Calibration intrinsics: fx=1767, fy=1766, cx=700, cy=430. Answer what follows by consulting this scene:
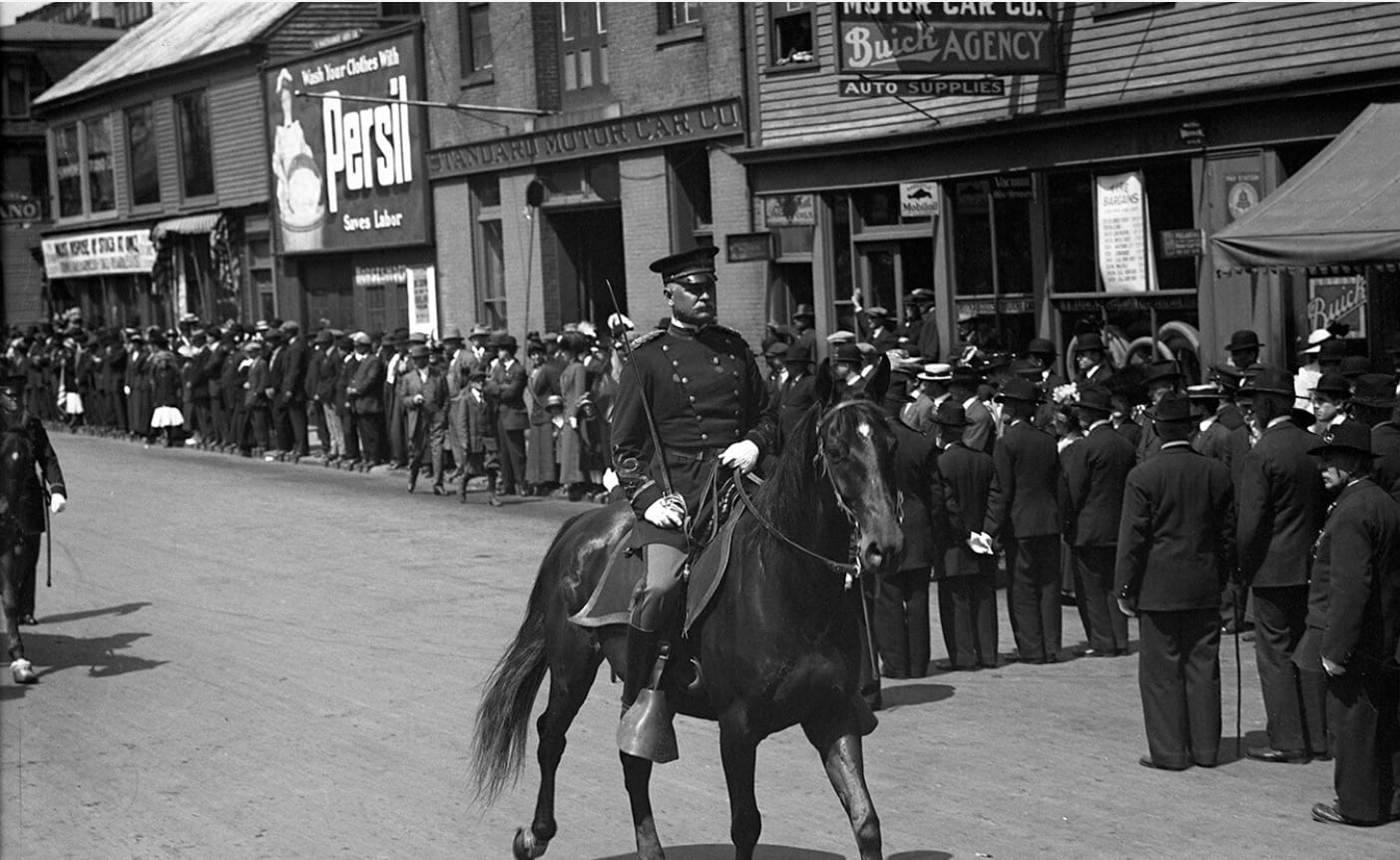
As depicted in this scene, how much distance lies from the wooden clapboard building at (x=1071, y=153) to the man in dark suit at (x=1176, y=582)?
227 inches

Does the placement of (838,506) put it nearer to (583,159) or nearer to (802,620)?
(802,620)

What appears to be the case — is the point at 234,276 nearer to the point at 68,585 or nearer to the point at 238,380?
the point at 238,380

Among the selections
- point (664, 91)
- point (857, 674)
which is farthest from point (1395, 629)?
point (664, 91)

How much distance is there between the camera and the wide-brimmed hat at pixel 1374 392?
10.5 m

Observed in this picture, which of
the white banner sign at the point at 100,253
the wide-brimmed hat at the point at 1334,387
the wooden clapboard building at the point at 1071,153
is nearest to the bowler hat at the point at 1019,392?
the wide-brimmed hat at the point at 1334,387

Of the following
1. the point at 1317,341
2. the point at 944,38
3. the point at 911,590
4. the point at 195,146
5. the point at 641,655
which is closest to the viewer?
the point at 641,655

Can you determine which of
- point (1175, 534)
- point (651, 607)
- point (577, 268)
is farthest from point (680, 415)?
point (577, 268)

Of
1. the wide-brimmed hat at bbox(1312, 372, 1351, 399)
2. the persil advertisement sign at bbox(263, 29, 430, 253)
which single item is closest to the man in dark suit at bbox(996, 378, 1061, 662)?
the wide-brimmed hat at bbox(1312, 372, 1351, 399)

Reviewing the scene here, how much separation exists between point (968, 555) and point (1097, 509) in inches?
48.4

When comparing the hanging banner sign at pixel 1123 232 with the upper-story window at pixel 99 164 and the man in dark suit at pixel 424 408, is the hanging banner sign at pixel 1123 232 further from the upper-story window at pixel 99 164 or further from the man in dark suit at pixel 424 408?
the upper-story window at pixel 99 164

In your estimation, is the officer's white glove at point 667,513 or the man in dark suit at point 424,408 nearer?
the officer's white glove at point 667,513

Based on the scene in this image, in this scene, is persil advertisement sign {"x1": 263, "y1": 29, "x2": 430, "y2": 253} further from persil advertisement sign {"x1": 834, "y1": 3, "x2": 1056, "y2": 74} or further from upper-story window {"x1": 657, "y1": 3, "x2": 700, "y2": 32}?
persil advertisement sign {"x1": 834, "y1": 3, "x2": 1056, "y2": 74}

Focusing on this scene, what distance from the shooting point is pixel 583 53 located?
2997cm

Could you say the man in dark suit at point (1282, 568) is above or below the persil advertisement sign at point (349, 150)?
below
